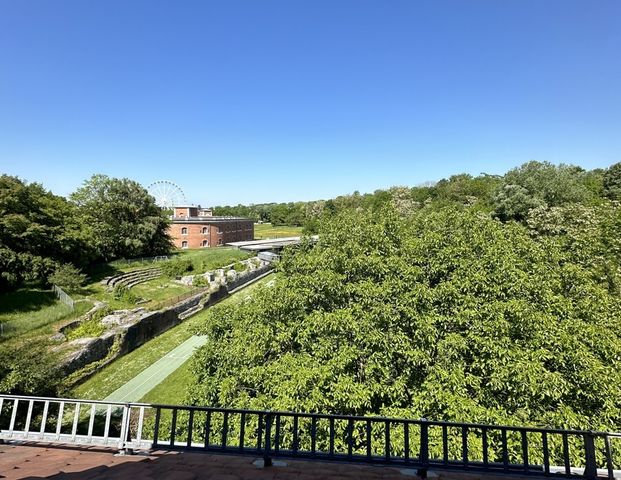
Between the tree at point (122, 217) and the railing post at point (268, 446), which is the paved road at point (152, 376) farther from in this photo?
the tree at point (122, 217)


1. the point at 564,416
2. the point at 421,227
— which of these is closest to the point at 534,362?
the point at 564,416

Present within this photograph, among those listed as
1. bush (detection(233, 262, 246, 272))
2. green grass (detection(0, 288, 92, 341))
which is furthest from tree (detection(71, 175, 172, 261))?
green grass (detection(0, 288, 92, 341))

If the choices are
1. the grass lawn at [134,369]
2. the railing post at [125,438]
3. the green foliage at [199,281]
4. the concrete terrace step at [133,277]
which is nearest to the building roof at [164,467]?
the railing post at [125,438]

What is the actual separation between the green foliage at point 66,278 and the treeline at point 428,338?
22.3 metres

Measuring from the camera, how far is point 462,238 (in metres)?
13.4

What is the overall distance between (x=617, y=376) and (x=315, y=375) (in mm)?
7647

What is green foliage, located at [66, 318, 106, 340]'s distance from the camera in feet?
70.6

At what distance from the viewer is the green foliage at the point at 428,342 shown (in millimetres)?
8648

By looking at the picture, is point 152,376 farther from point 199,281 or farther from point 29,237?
point 199,281

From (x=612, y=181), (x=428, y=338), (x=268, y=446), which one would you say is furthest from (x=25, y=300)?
(x=612, y=181)

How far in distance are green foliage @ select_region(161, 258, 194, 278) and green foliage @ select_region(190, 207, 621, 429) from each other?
31367mm

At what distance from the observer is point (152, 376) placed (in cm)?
1992

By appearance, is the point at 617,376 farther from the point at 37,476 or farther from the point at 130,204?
the point at 130,204

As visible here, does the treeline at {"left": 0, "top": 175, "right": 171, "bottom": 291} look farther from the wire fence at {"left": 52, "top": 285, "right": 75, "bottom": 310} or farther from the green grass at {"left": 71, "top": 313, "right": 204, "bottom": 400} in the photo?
the green grass at {"left": 71, "top": 313, "right": 204, "bottom": 400}
